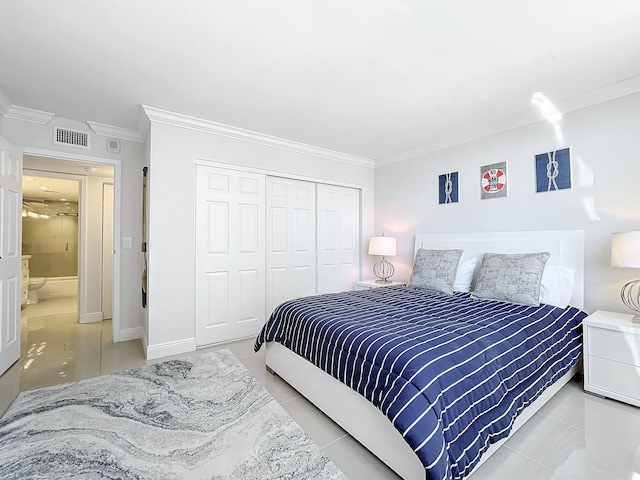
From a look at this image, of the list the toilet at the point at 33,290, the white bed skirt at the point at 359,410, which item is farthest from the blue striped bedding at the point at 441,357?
the toilet at the point at 33,290

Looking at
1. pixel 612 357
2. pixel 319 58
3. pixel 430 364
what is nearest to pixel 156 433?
pixel 430 364

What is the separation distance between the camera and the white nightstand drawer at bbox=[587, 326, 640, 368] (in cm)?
207

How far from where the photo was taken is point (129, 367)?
2.80 metres

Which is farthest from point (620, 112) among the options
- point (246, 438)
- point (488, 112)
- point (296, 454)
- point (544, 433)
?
point (246, 438)

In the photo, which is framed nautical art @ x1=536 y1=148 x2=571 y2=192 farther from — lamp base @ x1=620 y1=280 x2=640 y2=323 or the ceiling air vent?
the ceiling air vent

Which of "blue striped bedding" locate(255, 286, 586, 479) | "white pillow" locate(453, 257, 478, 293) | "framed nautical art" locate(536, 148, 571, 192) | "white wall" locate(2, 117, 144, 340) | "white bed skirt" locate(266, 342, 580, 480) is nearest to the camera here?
"blue striped bedding" locate(255, 286, 586, 479)

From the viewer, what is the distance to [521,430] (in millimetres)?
1842

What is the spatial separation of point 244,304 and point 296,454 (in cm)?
217

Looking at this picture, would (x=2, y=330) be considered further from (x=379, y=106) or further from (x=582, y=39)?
(x=582, y=39)

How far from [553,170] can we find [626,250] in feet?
3.49

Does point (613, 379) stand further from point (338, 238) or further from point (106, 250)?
point (106, 250)

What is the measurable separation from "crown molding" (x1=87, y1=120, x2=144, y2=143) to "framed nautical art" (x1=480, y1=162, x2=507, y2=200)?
409 centimetres

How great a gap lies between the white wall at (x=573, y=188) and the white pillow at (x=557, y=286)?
0.51 feet

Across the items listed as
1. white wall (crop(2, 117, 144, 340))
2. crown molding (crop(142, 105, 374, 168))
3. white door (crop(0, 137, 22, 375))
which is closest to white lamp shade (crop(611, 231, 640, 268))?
crown molding (crop(142, 105, 374, 168))
